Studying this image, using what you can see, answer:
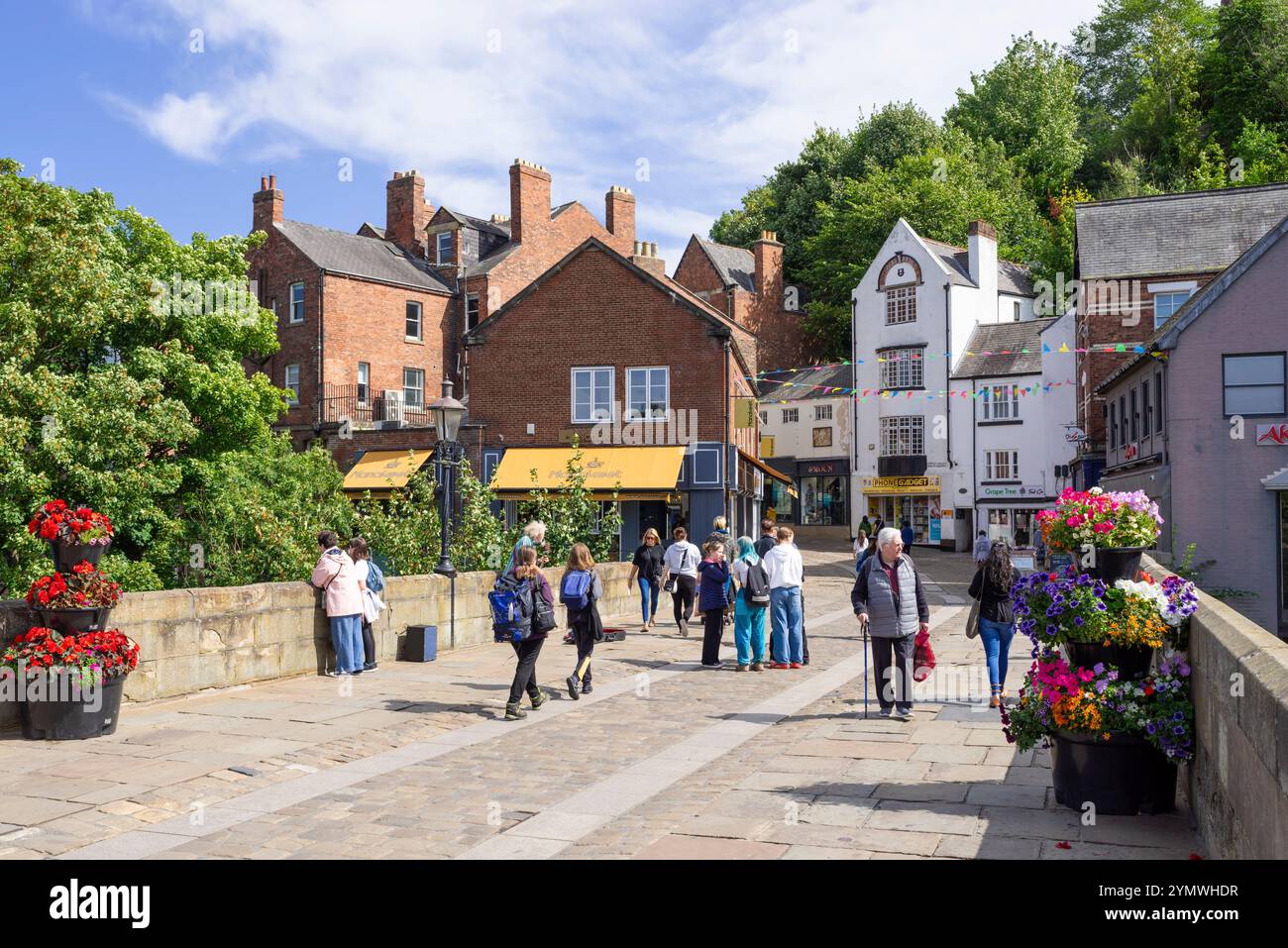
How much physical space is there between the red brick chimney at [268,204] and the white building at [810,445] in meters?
26.0

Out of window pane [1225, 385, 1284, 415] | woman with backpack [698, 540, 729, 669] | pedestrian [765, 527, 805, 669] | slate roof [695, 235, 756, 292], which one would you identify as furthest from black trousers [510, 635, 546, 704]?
slate roof [695, 235, 756, 292]

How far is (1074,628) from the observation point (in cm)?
700

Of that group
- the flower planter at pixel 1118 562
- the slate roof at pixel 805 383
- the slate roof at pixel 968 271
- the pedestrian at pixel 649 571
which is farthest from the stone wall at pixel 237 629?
the slate roof at pixel 805 383

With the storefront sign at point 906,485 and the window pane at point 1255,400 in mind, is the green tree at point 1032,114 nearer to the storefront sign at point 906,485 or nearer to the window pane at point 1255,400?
the storefront sign at point 906,485

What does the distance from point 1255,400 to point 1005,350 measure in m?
22.6

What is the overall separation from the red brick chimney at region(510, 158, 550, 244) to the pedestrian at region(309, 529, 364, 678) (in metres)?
35.2

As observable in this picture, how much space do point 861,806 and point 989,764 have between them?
177 centimetres

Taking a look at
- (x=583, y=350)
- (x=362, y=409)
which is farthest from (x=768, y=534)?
(x=362, y=409)

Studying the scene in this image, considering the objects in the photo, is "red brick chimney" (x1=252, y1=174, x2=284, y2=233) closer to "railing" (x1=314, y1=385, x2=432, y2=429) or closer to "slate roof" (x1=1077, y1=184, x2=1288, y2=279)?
"railing" (x1=314, y1=385, x2=432, y2=429)

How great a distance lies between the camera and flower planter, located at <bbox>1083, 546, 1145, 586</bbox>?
24.8ft

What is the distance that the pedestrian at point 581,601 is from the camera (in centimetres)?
1173

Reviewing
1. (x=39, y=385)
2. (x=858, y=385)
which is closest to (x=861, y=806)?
(x=39, y=385)

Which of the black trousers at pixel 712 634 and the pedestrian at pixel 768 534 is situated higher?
the pedestrian at pixel 768 534

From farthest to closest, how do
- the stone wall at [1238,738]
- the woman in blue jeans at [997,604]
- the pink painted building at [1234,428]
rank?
the pink painted building at [1234,428] → the woman in blue jeans at [997,604] → the stone wall at [1238,738]
